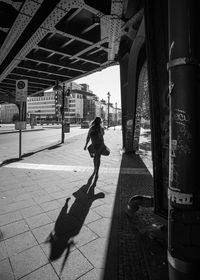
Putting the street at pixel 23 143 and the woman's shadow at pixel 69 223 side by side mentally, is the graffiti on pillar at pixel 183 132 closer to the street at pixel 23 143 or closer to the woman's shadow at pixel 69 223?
the woman's shadow at pixel 69 223

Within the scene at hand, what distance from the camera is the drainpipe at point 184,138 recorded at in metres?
1.58

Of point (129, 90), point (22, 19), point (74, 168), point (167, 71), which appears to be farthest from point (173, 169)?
point (129, 90)

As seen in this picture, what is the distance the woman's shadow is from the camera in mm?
2873

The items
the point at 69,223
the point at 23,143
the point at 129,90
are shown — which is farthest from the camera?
the point at 23,143

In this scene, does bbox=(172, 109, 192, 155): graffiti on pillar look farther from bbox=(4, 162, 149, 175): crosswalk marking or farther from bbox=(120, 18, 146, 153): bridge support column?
bbox=(120, 18, 146, 153): bridge support column

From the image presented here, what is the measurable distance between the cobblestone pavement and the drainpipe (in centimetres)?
88

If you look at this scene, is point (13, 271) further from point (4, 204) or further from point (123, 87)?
point (123, 87)

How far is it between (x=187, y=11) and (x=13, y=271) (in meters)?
2.86

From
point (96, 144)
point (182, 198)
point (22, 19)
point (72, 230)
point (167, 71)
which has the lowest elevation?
point (72, 230)

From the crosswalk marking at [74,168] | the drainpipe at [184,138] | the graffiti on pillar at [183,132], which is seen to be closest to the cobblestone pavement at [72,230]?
the drainpipe at [184,138]

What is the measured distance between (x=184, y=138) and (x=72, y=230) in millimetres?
2436

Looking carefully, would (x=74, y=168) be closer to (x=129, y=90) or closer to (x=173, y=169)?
(x=129, y=90)

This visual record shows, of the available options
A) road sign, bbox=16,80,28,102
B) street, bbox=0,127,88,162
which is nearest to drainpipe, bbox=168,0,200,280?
road sign, bbox=16,80,28,102

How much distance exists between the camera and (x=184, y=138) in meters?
1.62
